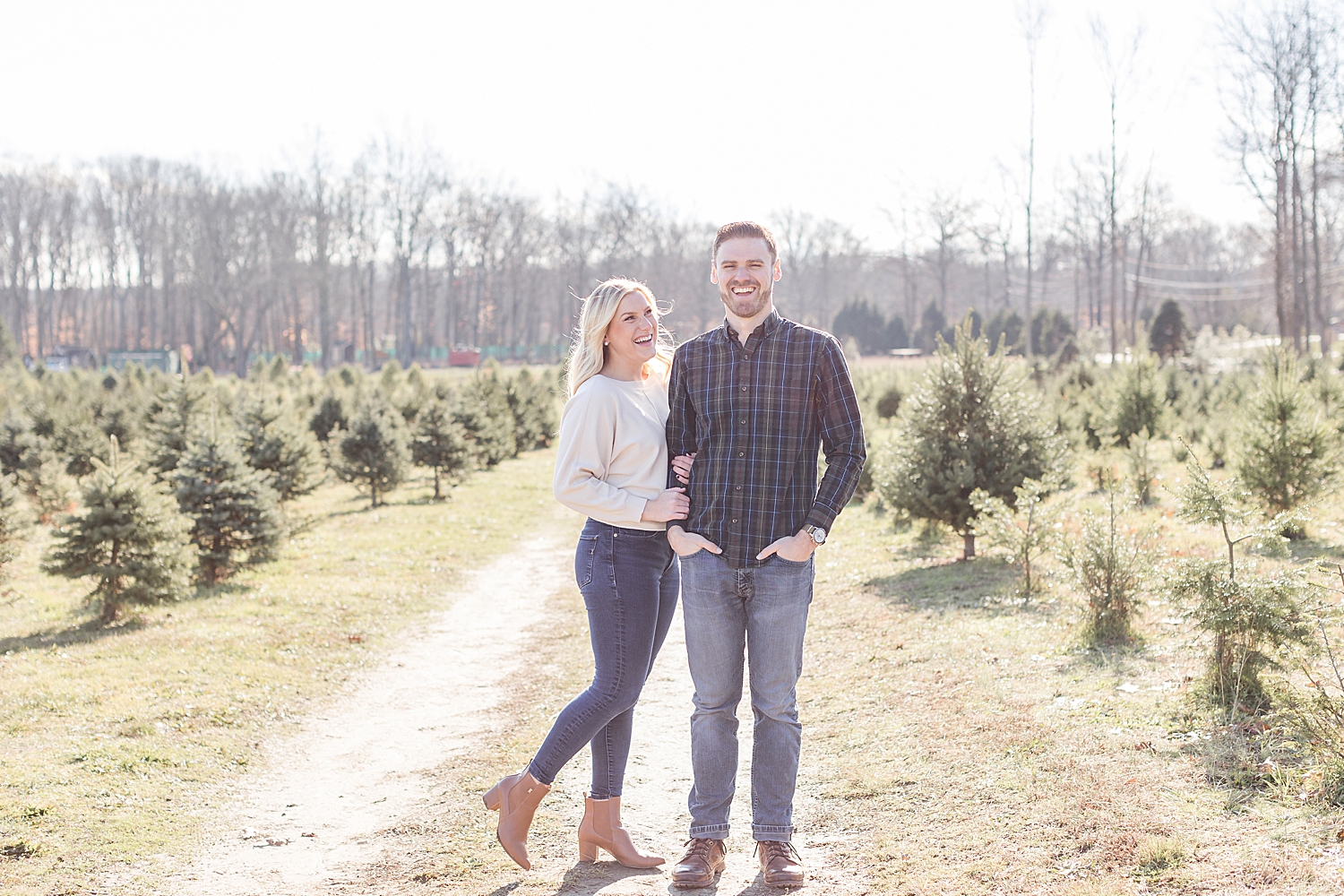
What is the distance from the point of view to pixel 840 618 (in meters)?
7.90

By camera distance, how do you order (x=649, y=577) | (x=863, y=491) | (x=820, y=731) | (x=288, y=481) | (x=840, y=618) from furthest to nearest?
(x=863, y=491) → (x=288, y=481) → (x=840, y=618) → (x=820, y=731) → (x=649, y=577)

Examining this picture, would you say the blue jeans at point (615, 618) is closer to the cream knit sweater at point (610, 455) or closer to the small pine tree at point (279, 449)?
the cream knit sweater at point (610, 455)

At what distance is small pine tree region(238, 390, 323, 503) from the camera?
13445mm

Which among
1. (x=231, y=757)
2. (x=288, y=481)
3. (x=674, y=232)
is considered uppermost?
(x=674, y=232)

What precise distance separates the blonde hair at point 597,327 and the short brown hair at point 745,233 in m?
0.32

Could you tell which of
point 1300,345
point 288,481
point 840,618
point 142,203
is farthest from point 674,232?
point 840,618

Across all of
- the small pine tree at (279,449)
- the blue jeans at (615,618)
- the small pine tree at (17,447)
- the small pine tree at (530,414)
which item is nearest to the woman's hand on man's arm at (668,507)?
the blue jeans at (615,618)

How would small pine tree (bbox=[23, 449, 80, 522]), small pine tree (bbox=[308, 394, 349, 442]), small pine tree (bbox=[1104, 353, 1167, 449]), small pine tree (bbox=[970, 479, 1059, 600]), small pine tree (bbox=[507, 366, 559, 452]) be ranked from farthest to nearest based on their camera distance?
1. small pine tree (bbox=[507, 366, 559, 452])
2. small pine tree (bbox=[308, 394, 349, 442])
3. small pine tree (bbox=[1104, 353, 1167, 449])
4. small pine tree (bbox=[23, 449, 80, 522])
5. small pine tree (bbox=[970, 479, 1059, 600])

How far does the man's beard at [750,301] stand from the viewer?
3199 millimetres

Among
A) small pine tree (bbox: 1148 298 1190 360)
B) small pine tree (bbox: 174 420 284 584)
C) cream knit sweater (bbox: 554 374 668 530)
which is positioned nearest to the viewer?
cream knit sweater (bbox: 554 374 668 530)

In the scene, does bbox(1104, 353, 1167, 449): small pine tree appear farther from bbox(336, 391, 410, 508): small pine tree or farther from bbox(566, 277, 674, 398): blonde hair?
bbox(566, 277, 674, 398): blonde hair

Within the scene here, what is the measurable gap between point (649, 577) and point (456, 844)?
1.56 m

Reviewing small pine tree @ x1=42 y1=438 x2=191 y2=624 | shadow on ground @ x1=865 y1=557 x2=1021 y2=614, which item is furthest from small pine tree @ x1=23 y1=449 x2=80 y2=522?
shadow on ground @ x1=865 y1=557 x2=1021 y2=614

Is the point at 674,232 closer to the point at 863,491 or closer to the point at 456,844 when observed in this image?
the point at 863,491
